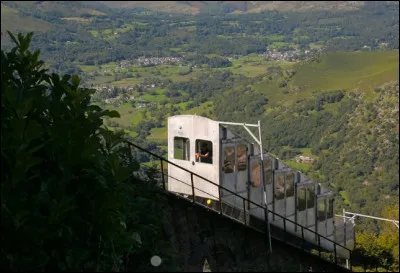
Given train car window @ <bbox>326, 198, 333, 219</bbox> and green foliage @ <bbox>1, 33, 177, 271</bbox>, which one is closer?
green foliage @ <bbox>1, 33, 177, 271</bbox>

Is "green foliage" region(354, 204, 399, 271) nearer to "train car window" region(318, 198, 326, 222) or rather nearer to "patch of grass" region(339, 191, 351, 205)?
"train car window" region(318, 198, 326, 222)

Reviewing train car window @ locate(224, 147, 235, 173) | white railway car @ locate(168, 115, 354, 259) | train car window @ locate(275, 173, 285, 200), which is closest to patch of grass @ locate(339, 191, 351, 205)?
white railway car @ locate(168, 115, 354, 259)

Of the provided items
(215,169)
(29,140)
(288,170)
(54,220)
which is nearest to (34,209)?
(54,220)

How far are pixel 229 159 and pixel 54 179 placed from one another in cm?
1172

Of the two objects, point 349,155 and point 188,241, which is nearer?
point 188,241

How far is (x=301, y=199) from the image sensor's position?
21.8 m

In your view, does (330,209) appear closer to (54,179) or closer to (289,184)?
(289,184)

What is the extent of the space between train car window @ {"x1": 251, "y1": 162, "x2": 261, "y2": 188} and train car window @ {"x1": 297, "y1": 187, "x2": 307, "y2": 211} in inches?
92.2

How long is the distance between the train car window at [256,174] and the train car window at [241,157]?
382 mm

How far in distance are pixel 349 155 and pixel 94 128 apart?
137 metres

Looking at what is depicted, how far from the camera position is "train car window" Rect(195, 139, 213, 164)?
1902 cm

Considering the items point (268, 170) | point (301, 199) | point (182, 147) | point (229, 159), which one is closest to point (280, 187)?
point (268, 170)

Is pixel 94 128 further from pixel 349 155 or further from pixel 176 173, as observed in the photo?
pixel 349 155

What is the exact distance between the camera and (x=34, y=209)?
7168 mm
